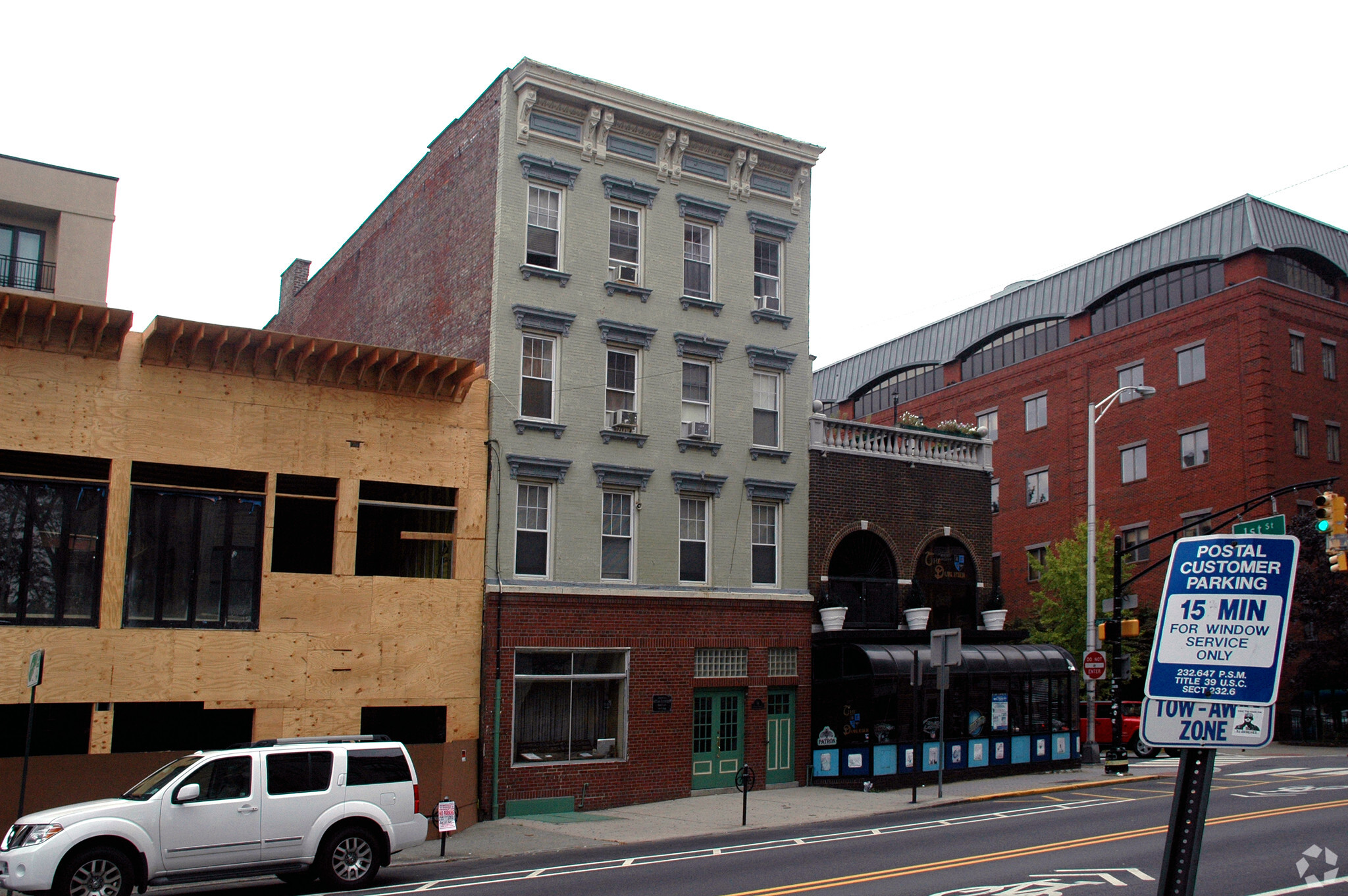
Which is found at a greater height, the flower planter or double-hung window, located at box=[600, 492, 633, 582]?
double-hung window, located at box=[600, 492, 633, 582]

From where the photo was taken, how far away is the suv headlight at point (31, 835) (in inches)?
549

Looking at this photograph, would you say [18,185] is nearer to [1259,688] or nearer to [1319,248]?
[1259,688]

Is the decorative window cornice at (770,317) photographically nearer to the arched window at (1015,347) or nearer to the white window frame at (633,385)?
the white window frame at (633,385)

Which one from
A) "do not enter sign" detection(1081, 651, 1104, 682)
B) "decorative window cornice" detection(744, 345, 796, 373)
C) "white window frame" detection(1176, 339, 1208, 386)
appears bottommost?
"do not enter sign" detection(1081, 651, 1104, 682)

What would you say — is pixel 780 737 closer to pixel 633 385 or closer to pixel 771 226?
pixel 633 385

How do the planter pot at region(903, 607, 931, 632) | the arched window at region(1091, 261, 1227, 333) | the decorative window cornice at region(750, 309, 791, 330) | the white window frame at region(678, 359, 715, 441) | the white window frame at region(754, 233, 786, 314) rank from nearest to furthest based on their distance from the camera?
1. the white window frame at region(678, 359, 715, 441)
2. the decorative window cornice at region(750, 309, 791, 330)
3. the white window frame at region(754, 233, 786, 314)
4. the planter pot at region(903, 607, 931, 632)
5. the arched window at region(1091, 261, 1227, 333)

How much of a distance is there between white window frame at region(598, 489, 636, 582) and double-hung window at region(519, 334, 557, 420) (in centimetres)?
234

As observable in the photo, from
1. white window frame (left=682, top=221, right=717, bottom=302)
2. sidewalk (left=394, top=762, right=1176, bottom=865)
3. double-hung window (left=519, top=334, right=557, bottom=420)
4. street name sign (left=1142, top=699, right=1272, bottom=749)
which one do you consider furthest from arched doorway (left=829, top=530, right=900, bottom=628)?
street name sign (left=1142, top=699, right=1272, bottom=749)

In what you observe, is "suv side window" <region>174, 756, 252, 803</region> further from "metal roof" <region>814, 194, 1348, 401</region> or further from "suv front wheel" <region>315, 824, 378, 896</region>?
"metal roof" <region>814, 194, 1348, 401</region>

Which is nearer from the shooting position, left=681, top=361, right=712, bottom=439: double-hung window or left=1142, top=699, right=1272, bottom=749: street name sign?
left=1142, top=699, right=1272, bottom=749: street name sign

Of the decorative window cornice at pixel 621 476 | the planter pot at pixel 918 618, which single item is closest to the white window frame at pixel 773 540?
the decorative window cornice at pixel 621 476

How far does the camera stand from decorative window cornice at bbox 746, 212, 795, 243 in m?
29.6

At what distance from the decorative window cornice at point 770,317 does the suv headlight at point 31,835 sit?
1953cm

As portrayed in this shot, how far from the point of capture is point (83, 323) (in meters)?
20.5
